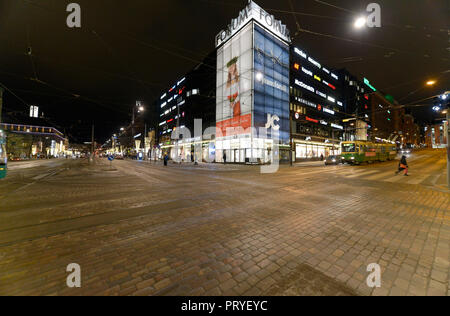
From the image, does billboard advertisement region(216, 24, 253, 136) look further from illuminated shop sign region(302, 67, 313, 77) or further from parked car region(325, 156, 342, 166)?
illuminated shop sign region(302, 67, 313, 77)

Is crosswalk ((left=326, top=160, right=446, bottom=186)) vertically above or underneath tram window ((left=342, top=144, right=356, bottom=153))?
underneath

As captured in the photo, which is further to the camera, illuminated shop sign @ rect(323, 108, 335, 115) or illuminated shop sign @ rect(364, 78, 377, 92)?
illuminated shop sign @ rect(364, 78, 377, 92)

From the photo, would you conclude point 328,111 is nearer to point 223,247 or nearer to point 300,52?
point 300,52

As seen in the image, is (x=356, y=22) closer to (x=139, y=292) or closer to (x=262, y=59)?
(x=139, y=292)

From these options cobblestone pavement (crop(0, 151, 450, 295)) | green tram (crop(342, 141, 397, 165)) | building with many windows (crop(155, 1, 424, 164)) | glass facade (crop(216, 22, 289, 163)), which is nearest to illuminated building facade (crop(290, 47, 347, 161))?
building with many windows (crop(155, 1, 424, 164))

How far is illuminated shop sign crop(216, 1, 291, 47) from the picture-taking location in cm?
2844

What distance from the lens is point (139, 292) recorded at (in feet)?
6.86

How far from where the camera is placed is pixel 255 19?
28438mm

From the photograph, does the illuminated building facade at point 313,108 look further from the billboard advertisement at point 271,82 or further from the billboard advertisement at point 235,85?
the billboard advertisement at point 235,85

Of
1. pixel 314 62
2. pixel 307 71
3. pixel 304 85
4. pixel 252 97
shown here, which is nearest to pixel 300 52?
pixel 307 71

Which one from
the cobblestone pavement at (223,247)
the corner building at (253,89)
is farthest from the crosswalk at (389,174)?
the corner building at (253,89)

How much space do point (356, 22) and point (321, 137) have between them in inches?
1581

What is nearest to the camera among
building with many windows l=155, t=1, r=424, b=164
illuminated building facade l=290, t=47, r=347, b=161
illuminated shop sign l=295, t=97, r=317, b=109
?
building with many windows l=155, t=1, r=424, b=164
